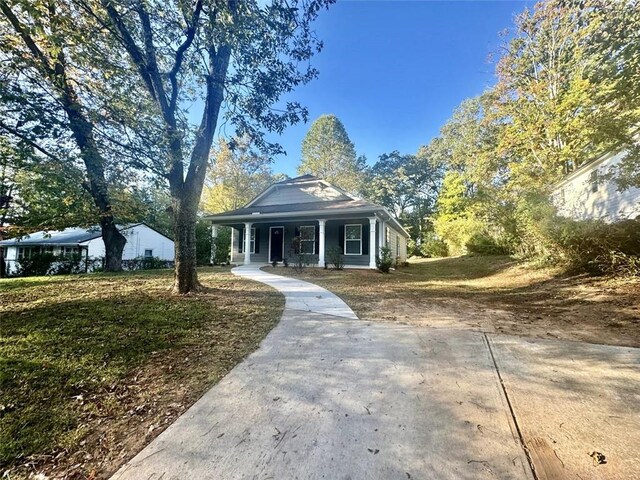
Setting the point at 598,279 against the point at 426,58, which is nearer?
the point at 598,279

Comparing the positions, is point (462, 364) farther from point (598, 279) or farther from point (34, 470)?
point (598, 279)

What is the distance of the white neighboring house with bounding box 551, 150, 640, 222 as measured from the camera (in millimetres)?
9698

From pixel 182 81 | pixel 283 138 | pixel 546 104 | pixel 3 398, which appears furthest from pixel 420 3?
pixel 3 398

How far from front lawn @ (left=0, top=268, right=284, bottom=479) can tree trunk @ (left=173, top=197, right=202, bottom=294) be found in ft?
2.05

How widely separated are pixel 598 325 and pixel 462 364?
2783 millimetres

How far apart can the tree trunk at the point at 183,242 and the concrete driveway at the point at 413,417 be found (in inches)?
130

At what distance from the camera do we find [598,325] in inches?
158

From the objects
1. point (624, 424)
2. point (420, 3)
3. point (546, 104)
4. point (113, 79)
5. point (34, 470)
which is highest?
point (420, 3)

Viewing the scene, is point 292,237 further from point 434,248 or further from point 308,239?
point 434,248

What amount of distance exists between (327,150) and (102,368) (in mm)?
27212

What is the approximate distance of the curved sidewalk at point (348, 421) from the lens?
1600 mm

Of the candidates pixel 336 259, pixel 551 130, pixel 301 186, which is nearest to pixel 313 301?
pixel 336 259

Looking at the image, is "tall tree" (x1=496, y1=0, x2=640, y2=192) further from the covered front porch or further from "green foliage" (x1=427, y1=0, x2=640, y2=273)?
the covered front porch

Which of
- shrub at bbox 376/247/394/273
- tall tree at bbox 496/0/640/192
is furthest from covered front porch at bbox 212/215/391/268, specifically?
tall tree at bbox 496/0/640/192
